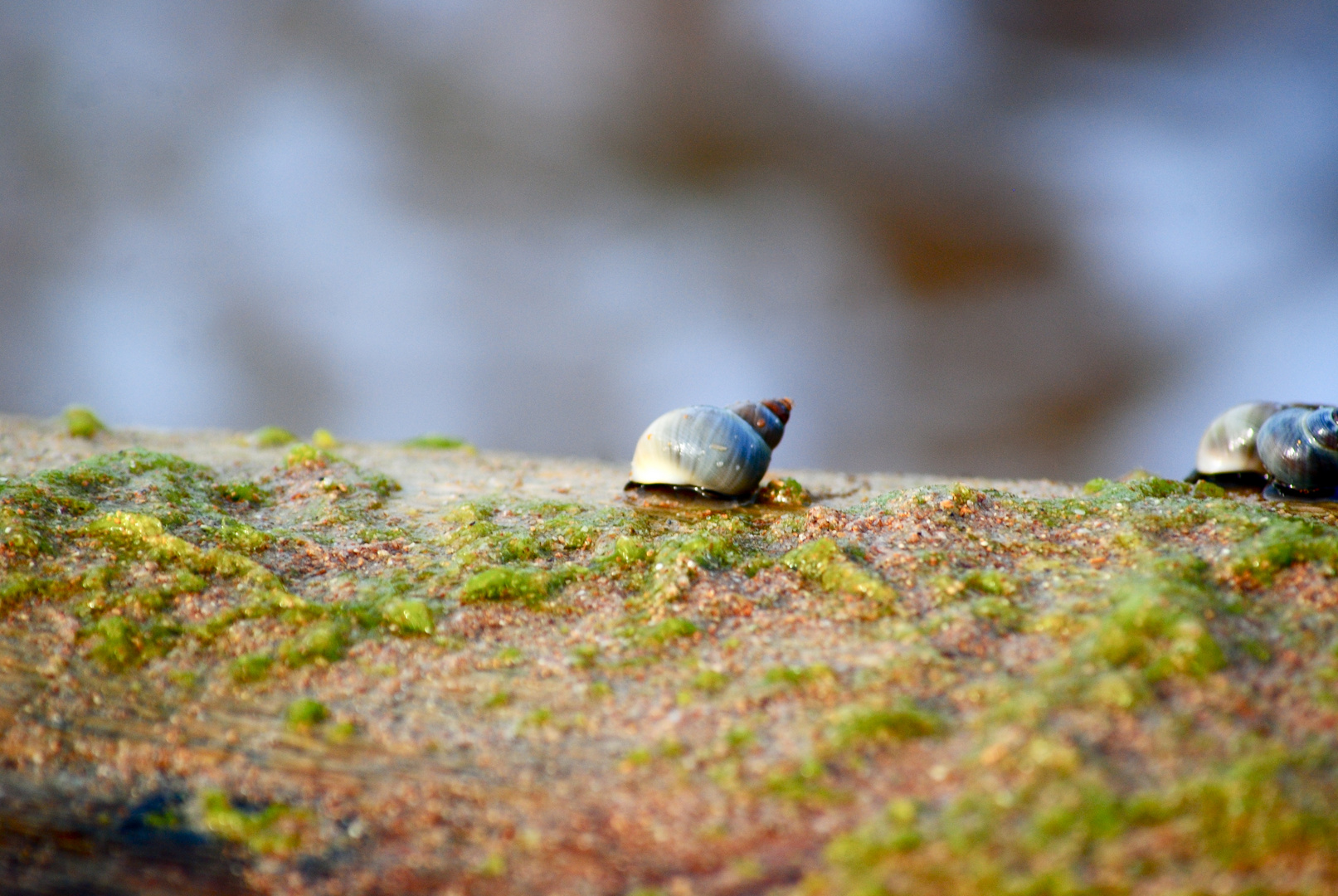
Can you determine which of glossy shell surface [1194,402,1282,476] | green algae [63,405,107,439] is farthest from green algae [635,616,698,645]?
green algae [63,405,107,439]

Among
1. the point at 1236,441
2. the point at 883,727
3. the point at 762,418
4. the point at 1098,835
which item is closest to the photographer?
the point at 1098,835

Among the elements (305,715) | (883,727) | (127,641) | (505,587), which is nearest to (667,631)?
(505,587)

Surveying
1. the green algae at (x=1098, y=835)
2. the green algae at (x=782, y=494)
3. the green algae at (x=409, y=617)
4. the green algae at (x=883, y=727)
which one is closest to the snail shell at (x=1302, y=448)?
the green algae at (x=782, y=494)

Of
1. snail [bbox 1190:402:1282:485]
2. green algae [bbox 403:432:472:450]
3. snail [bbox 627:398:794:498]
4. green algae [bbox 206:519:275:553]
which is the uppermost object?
green algae [bbox 403:432:472:450]

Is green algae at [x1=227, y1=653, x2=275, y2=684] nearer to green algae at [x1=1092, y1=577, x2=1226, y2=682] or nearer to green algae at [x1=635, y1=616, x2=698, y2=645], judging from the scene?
green algae at [x1=635, y1=616, x2=698, y2=645]

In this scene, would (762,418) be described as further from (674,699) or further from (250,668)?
(250,668)
